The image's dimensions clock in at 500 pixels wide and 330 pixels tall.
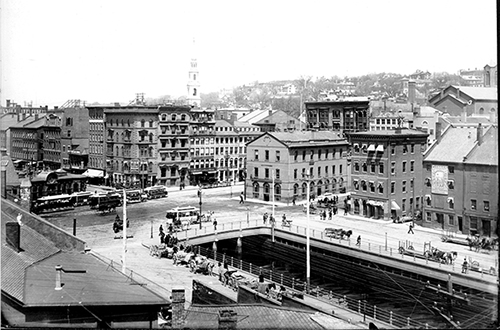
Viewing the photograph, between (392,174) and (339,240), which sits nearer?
(339,240)

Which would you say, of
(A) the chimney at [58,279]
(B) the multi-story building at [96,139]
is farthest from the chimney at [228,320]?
(B) the multi-story building at [96,139]

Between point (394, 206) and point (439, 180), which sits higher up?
point (439, 180)

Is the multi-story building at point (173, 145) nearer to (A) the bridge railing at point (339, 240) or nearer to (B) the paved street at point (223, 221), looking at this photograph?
(B) the paved street at point (223, 221)

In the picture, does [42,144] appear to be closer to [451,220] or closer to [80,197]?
[80,197]

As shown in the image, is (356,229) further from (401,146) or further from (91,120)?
(91,120)

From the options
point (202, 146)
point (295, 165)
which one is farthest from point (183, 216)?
point (202, 146)

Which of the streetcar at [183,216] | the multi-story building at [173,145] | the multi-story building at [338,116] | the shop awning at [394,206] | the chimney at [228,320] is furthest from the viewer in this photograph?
the multi-story building at [338,116]

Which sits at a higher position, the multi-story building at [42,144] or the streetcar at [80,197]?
the multi-story building at [42,144]
